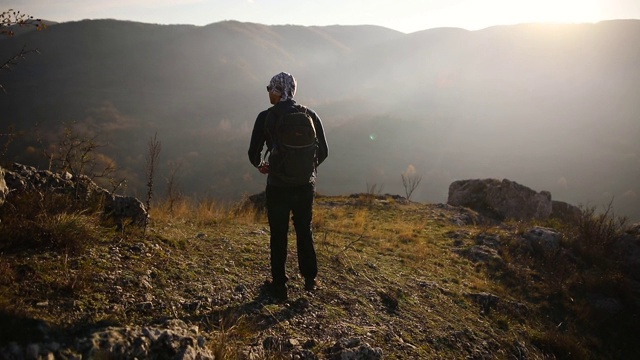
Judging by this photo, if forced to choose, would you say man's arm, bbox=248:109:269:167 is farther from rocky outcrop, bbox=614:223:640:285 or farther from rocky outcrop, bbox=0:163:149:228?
rocky outcrop, bbox=614:223:640:285

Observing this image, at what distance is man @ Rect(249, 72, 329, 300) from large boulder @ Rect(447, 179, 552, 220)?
14.6 meters

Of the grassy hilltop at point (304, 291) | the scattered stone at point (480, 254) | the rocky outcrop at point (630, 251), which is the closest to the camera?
the grassy hilltop at point (304, 291)

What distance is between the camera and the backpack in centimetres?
413

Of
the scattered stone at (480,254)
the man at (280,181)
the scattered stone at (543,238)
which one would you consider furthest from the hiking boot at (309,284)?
the scattered stone at (543,238)

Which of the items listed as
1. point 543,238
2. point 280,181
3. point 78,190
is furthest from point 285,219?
point 543,238

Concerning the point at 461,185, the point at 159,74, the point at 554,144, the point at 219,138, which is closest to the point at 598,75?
the point at 554,144

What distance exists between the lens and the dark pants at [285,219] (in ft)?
14.1

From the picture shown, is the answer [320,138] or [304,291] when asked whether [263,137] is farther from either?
[304,291]

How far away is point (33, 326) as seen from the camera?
258 cm

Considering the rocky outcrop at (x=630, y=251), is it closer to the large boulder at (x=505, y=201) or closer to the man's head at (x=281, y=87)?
the large boulder at (x=505, y=201)

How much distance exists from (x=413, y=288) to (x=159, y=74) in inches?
6842

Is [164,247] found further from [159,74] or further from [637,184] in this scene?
[159,74]

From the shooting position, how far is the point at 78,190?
5059mm

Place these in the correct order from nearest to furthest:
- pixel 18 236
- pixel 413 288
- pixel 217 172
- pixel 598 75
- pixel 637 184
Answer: pixel 18 236 → pixel 413 288 → pixel 637 184 → pixel 217 172 → pixel 598 75
